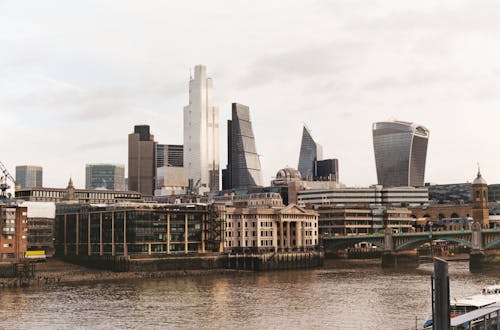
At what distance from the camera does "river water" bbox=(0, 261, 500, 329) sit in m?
89.3

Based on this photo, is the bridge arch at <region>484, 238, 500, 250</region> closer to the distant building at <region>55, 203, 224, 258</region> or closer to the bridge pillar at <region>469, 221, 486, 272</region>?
the bridge pillar at <region>469, 221, 486, 272</region>

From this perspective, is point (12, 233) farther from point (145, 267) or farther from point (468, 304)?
point (468, 304)

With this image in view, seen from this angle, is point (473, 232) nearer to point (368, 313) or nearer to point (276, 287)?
point (276, 287)

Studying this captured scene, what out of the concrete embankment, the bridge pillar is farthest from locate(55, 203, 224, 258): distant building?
the bridge pillar

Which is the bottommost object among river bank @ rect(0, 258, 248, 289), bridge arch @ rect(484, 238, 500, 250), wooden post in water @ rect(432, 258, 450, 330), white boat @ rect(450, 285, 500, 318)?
river bank @ rect(0, 258, 248, 289)

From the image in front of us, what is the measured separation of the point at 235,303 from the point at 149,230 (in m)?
72.3

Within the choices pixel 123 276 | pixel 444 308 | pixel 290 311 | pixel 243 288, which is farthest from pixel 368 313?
pixel 123 276

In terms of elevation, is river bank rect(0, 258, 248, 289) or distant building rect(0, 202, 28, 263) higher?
distant building rect(0, 202, 28, 263)

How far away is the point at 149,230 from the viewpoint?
178m

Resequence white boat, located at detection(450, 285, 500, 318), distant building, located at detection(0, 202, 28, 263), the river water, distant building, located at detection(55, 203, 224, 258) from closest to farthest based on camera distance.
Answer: white boat, located at detection(450, 285, 500, 318) → the river water → distant building, located at detection(0, 202, 28, 263) → distant building, located at detection(55, 203, 224, 258)

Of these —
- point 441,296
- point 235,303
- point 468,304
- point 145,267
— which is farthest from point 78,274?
point 441,296

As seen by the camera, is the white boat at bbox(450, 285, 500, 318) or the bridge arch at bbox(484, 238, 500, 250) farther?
the bridge arch at bbox(484, 238, 500, 250)

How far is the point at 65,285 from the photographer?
143500 millimetres

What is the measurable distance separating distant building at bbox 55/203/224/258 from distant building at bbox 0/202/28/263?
21.7 metres
